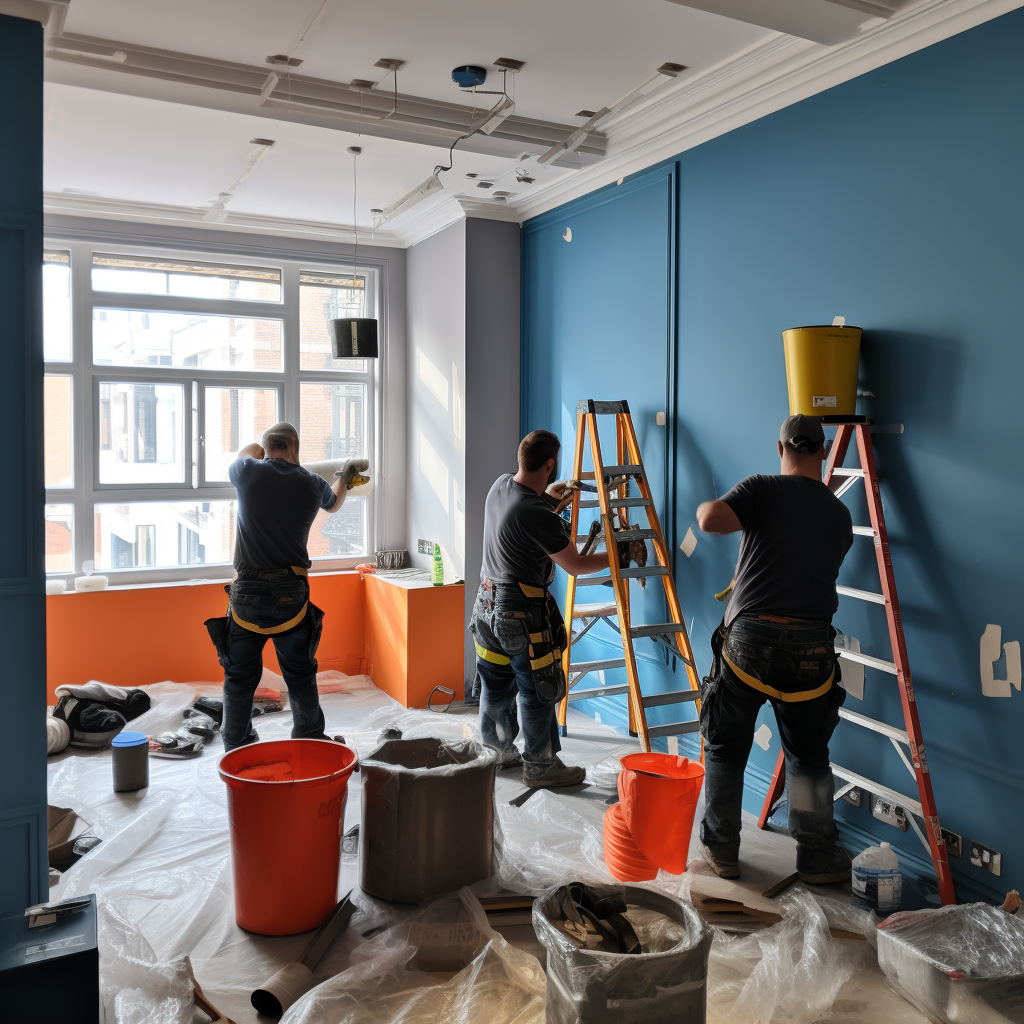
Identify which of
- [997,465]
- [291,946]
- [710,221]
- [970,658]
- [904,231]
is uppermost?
[710,221]

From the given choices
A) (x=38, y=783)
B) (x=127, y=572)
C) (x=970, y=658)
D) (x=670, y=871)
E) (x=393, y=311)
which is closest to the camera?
(x=38, y=783)

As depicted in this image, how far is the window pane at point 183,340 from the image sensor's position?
17.8ft

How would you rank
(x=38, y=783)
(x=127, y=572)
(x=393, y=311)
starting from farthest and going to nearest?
(x=393, y=311), (x=127, y=572), (x=38, y=783)

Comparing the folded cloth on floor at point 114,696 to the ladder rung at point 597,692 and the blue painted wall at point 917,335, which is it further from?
the blue painted wall at point 917,335

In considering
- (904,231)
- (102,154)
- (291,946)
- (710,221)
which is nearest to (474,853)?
(291,946)

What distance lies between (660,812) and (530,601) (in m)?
1.09

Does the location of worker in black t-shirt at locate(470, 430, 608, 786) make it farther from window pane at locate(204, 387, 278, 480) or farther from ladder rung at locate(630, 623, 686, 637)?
window pane at locate(204, 387, 278, 480)

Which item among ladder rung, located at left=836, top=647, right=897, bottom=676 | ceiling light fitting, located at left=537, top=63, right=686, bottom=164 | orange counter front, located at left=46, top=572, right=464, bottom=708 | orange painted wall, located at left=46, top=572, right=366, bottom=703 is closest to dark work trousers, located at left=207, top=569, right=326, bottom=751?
orange counter front, located at left=46, top=572, right=464, bottom=708

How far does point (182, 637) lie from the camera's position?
17.3 ft

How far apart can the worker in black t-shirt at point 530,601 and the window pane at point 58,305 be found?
3093mm

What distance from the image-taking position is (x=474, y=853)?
111 inches

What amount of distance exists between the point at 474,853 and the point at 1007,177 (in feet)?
8.63

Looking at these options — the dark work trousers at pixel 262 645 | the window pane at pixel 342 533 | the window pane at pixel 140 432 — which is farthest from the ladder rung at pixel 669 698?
the window pane at pixel 140 432

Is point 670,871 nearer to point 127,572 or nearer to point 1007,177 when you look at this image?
point 1007,177
